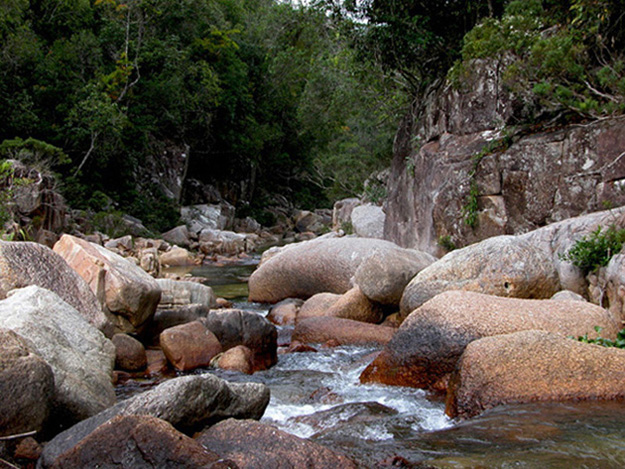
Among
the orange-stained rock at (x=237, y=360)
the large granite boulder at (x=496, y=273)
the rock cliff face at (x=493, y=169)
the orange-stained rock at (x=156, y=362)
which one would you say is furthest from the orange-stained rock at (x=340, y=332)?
the rock cliff face at (x=493, y=169)

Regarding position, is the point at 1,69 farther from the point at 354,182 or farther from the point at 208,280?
the point at 354,182

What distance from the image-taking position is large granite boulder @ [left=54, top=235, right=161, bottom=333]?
21.7 ft

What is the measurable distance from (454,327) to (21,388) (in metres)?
3.72

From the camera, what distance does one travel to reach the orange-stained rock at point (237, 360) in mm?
6402

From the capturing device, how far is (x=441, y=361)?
5250 millimetres

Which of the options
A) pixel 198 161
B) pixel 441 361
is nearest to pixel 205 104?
pixel 198 161

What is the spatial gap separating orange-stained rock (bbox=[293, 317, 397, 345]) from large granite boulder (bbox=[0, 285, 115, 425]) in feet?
11.7

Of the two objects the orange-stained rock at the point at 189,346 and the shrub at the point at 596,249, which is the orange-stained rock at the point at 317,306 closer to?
the orange-stained rock at the point at 189,346

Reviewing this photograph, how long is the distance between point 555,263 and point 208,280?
10.3 metres

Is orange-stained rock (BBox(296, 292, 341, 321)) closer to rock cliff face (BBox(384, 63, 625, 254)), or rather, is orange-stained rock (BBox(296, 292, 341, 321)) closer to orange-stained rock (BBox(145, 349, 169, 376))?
orange-stained rock (BBox(145, 349, 169, 376))

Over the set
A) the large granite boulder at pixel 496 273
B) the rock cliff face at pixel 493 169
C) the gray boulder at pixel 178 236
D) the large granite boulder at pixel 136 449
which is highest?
the rock cliff face at pixel 493 169

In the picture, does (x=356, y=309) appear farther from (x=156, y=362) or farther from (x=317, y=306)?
(x=156, y=362)

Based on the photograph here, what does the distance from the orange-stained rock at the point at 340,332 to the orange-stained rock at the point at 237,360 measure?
1449mm

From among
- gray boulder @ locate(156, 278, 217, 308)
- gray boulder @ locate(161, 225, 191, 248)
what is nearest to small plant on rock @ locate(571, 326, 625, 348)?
gray boulder @ locate(156, 278, 217, 308)
